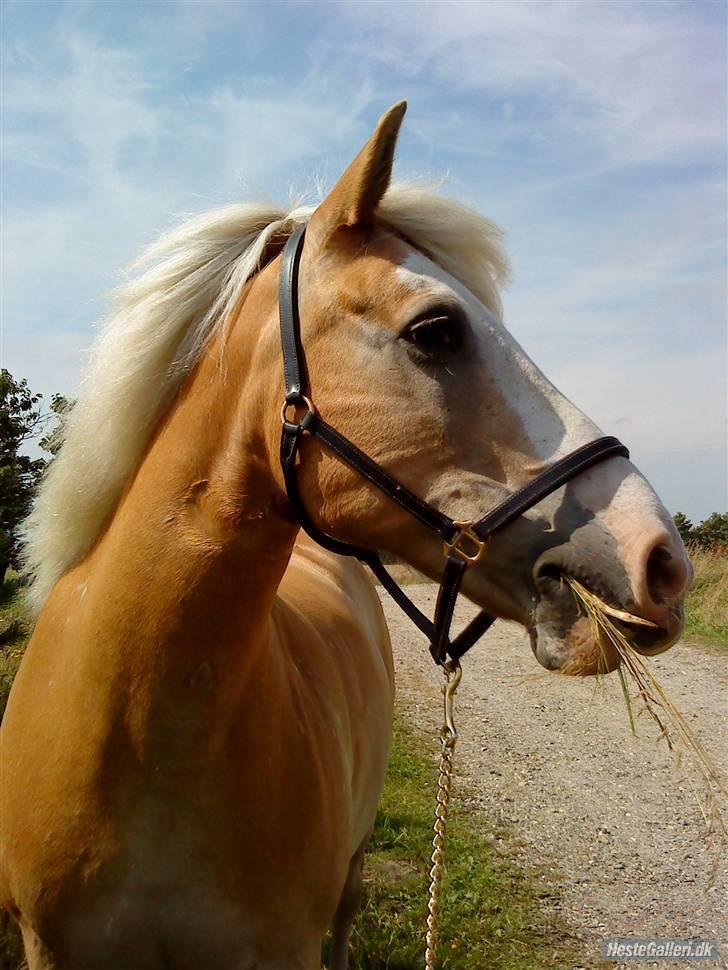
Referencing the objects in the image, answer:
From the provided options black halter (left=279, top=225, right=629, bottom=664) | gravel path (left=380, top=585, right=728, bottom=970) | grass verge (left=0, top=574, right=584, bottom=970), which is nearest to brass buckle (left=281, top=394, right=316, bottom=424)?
black halter (left=279, top=225, right=629, bottom=664)

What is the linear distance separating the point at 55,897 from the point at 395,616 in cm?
1505

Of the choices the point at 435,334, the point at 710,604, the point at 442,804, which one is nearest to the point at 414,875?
the point at 442,804

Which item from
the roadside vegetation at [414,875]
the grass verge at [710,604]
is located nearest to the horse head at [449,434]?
the roadside vegetation at [414,875]

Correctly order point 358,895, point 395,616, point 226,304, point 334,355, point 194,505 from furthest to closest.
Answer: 1. point 395,616
2. point 358,895
3. point 226,304
4. point 194,505
5. point 334,355

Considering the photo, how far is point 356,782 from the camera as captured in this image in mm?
2895

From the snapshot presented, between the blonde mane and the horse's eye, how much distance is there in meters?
0.27

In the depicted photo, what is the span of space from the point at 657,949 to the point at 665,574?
3.48 meters

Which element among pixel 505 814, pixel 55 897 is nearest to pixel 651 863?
pixel 505 814

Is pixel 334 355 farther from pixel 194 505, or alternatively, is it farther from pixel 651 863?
pixel 651 863

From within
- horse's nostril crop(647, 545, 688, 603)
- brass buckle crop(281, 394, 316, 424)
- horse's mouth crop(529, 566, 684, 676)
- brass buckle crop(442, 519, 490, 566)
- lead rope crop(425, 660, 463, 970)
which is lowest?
lead rope crop(425, 660, 463, 970)

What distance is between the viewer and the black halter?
1632mm

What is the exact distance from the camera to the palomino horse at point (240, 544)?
1691 millimetres

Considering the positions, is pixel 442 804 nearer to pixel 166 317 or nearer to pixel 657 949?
pixel 166 317

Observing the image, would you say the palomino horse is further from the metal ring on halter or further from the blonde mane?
the metal ring on halter
